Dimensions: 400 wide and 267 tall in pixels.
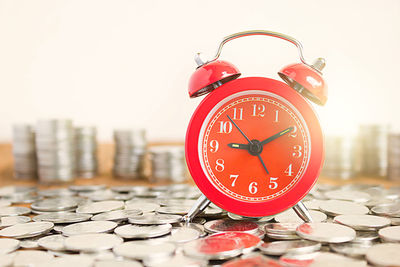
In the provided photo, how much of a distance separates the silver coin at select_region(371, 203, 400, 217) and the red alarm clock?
0.31 metres

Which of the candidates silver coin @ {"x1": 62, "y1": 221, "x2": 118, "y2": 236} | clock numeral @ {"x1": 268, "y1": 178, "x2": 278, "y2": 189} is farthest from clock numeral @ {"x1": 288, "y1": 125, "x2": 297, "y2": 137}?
silver coin @ {"x1": 62, "y1": 221, "x2": 118, "y2": 236}

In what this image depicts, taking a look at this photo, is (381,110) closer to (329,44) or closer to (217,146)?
(329,44)

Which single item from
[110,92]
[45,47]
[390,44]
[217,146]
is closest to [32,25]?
[45,47]

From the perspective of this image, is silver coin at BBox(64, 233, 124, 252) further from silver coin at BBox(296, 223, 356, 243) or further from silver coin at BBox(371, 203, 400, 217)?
silver coin at BBox(371, 203, 400, 217)

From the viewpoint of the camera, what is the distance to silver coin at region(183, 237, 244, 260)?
2.64ft

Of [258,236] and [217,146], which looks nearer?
[258,236]

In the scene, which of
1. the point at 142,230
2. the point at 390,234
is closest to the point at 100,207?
the point at 142,230

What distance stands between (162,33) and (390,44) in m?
1.50

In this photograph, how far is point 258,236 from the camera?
3.10 ft

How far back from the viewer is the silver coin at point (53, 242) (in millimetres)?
888

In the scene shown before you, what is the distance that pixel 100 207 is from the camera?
1.27 m

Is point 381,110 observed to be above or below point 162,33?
below

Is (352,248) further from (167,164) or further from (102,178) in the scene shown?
(102,178)

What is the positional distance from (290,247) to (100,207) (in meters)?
0.70
